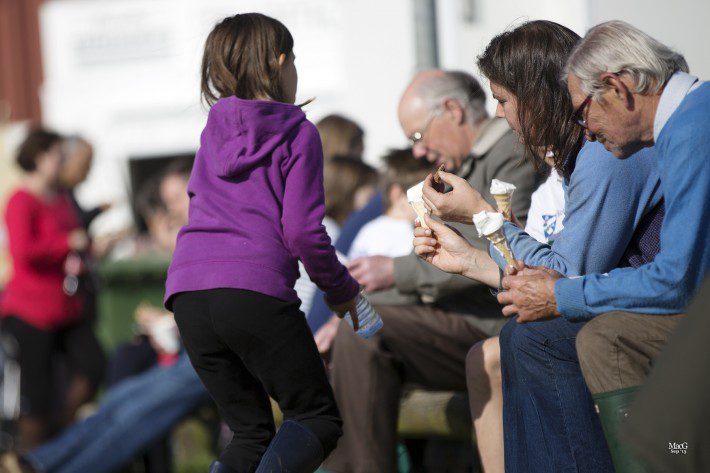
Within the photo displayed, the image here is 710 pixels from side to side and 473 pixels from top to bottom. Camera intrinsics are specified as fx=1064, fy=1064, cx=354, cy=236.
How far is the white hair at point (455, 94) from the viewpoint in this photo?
3.97 meters

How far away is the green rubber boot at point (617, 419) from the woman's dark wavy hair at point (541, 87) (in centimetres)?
68

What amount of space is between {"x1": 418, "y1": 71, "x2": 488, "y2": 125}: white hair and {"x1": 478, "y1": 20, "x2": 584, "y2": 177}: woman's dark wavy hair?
3.43 ft

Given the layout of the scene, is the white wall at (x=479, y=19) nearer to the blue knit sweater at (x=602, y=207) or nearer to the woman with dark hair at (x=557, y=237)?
the woman with dark hair at (x=557, y=237)

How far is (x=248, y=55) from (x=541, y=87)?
32.8 inches

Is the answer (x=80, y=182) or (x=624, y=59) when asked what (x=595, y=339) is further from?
(x=80, y=182)

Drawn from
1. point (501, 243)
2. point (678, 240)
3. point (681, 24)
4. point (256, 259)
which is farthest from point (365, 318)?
point (681, 24)

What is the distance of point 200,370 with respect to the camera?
306 centimetres

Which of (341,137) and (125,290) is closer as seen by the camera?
(341,137)

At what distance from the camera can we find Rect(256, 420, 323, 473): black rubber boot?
2928 mm

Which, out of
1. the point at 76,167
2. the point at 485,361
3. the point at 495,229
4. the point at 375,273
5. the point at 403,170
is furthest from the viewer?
the point at 76,167

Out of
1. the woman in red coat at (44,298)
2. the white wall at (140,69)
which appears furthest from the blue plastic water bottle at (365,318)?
the white wall at (140,69)

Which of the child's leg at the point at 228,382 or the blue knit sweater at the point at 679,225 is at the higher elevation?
the blue knit sweater at the point at 679,225

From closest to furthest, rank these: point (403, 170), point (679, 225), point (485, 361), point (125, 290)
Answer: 1. point (679, 225)
2. point (485, 361)
3. point (403, 170)
4. point (125, 290)

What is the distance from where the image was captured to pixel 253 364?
297 centimetres
